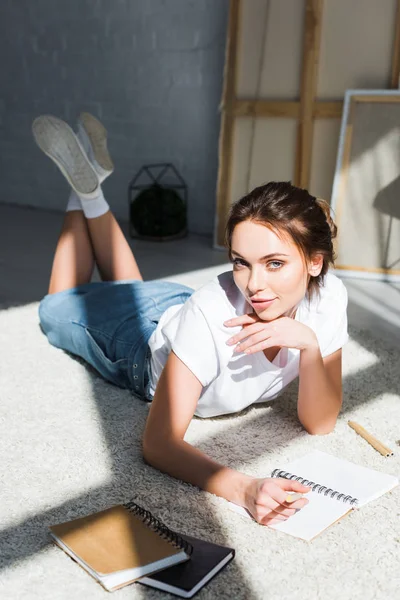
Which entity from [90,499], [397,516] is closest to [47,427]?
[90,499]

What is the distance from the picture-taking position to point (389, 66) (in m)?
3.75

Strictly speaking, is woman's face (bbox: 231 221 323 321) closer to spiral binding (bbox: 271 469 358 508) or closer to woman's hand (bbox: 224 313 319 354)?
woman's hand (bbox: 224 313 319 354)

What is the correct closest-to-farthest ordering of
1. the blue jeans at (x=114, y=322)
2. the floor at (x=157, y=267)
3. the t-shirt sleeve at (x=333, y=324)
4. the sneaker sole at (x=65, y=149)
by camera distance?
the t-shirt sleeve at (x=333, y=324)
the blue jeans at (x=114, y=322)
the sneaker sole at (x=65, y=149)
the floor at (x=157, y=267)

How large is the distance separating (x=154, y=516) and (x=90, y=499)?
204mm

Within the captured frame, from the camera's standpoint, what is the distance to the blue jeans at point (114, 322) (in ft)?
6.95

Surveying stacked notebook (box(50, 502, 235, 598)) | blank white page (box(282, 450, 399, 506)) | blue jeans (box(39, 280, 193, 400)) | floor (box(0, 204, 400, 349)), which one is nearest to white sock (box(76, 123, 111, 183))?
blue jeans (box(39, 280, 193, 400))

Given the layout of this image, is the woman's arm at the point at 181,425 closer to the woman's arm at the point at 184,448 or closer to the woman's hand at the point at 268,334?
the woman's arm at the point at 184,448

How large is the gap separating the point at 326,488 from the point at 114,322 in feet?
2.84

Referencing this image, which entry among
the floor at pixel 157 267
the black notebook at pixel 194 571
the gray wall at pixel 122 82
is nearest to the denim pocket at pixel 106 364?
the black notebook at pixel 194 571

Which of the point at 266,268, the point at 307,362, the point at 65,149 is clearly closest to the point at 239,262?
the point at 266,268

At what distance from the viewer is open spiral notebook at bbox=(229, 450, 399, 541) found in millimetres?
1525

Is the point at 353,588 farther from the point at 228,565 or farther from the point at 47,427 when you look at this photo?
the point at 47,427

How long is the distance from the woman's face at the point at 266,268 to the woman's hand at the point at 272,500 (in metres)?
0.38

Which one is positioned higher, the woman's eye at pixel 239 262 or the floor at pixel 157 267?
the woman's eye at pixel 239 262
